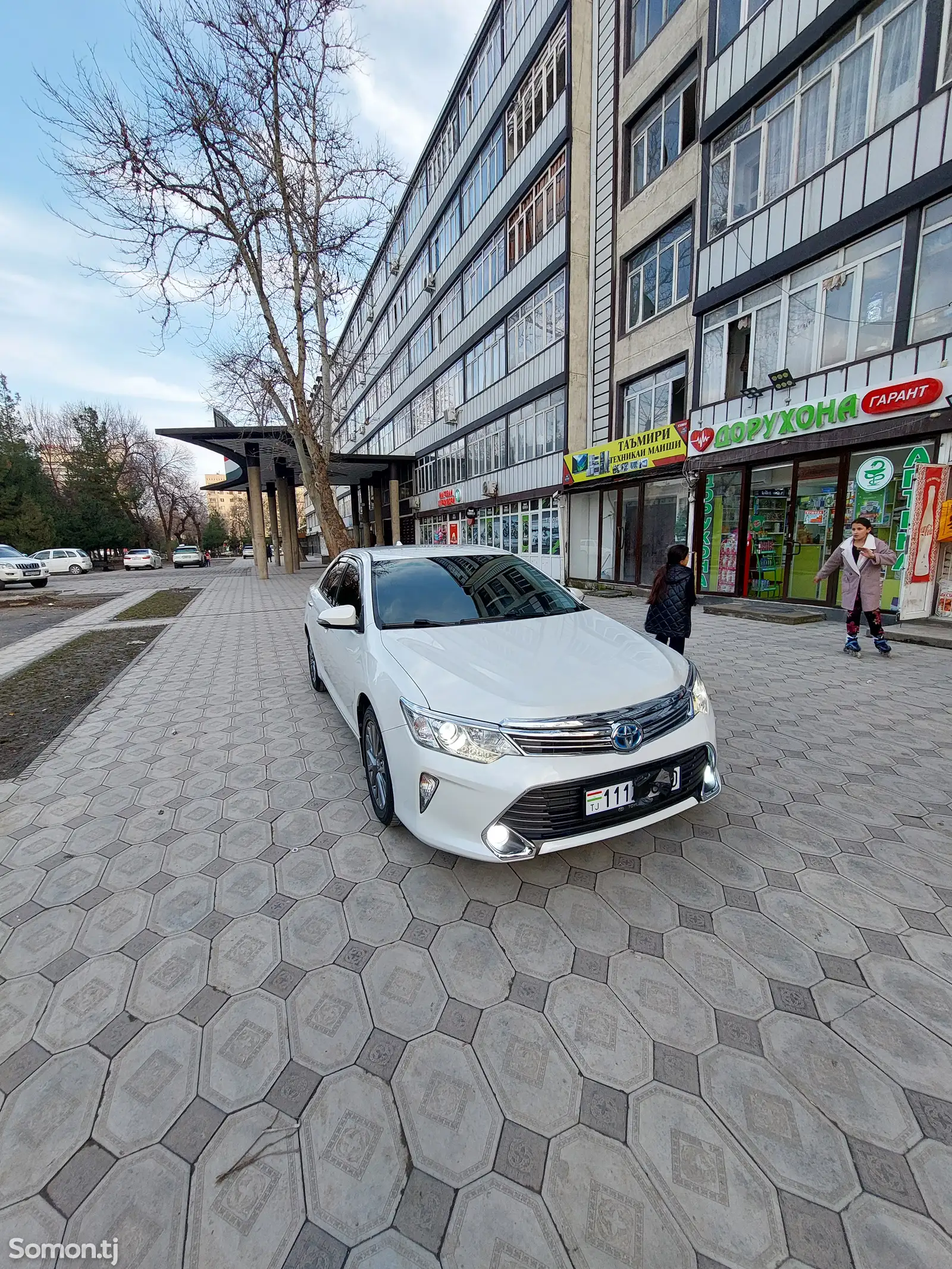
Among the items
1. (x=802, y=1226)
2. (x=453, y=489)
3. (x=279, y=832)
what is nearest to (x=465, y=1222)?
(x=802, y=1226)

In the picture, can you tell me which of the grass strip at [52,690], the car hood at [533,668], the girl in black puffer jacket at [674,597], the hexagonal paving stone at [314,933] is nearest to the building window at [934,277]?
the girl in black puffer jacket at [674,597]

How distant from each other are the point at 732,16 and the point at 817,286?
6.21 metres

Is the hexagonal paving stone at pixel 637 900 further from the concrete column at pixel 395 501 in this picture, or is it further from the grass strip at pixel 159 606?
the concrete column at pixel 395 501

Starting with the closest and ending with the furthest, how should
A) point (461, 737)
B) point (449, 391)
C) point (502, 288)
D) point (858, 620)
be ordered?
1. point (461, 737)
2. point (858, 620)
3. point (502, 288)
4. point (449, 391)

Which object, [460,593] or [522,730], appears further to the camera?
[460,593]

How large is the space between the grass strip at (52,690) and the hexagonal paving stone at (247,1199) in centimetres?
376

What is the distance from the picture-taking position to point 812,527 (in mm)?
10258

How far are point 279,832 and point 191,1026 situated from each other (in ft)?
4.22

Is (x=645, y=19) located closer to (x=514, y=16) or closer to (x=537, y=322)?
(x=537, y=322)

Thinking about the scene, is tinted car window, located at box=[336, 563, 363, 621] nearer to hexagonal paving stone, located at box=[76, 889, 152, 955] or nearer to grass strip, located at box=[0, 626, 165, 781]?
hexagonal paving stone, located at box=[76, 889, 152, 955]

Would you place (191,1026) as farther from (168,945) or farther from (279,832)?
(279,832)

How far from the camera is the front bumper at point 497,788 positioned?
235 cm

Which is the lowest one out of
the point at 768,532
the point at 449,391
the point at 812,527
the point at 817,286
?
the point at 768,532

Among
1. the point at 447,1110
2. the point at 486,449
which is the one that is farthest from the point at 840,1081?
the point at 486,449
